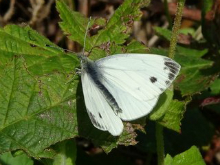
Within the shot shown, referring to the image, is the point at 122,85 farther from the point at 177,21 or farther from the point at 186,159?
the point at 186,159

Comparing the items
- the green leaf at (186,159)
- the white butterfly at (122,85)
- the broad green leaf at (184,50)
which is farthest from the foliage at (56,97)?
the broad green leaf at (184,50)

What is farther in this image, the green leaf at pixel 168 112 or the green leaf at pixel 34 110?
the green leaf at pixel 168 112

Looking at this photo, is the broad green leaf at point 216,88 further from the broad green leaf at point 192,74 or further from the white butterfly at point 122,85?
the white butterfly at point 122,85

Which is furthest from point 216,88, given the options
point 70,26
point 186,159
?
point 70,26

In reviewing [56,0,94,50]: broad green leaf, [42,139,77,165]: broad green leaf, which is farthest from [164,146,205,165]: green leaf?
[56,0,94,50]: broad green leaf

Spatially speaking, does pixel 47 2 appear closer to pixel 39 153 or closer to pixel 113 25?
pixel 113 25

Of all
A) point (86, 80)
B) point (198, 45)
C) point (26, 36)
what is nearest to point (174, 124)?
point (86, 80)
